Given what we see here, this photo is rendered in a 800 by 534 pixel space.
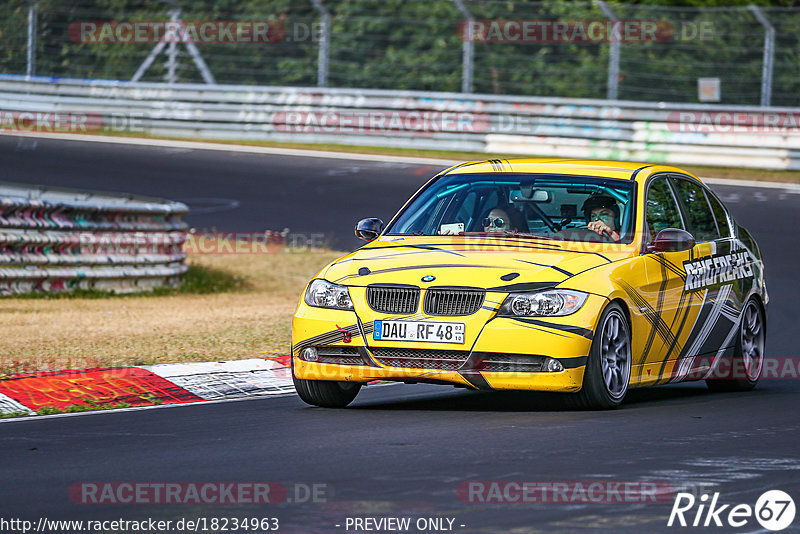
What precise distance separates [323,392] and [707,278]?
2891 mm

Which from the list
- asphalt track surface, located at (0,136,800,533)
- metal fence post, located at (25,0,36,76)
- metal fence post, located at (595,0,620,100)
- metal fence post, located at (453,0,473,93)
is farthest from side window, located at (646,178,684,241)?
metal fence post, located at (25,0,36,76)

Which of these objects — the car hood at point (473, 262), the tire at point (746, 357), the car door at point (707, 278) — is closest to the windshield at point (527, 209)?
the car hood at point (473, 262)

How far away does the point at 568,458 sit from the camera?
270 inches

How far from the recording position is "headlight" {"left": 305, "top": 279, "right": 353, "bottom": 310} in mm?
8508

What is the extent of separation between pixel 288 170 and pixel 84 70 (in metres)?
8.29

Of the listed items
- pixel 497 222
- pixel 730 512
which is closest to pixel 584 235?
pixel 497 222

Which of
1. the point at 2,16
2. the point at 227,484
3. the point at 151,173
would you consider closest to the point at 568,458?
the point at 227,484

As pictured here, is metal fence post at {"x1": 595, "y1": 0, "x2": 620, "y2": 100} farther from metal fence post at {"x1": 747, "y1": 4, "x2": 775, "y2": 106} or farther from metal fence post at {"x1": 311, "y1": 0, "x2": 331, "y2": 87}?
metal fence post at {"x1": 311, "y1": 0, "x2": 331, "y2": 87}

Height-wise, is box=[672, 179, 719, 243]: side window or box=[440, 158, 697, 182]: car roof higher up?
box=[440, 158, 697, 182]: car roof

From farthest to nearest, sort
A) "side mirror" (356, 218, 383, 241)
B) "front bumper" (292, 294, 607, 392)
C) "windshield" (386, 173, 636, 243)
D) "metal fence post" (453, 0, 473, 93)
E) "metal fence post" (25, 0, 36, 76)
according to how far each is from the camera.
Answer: "metal fence post" (25, 0, 36, 76), "metal fence post" (453, 0, 473, 93), "side mirror" (356, 218, 383, 241), "windshield" (386, 173, 636, 243), "front bumper" (292, 294, 607, 392)

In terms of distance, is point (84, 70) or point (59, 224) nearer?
point (59, 224)

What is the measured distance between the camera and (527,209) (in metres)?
9.47

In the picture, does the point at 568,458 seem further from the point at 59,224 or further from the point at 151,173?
the point at 151,173

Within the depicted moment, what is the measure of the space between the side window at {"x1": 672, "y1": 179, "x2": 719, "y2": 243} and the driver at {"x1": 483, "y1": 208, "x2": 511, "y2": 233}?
1.47 meters
